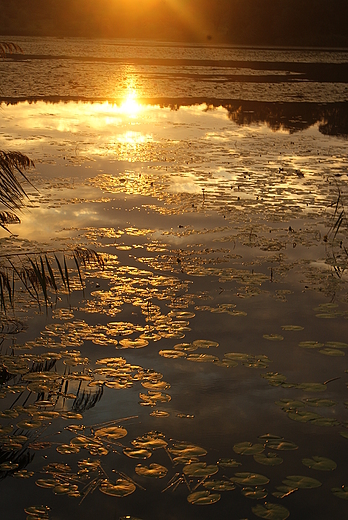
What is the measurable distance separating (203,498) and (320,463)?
37.1 inches

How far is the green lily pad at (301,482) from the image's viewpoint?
15.6 ft

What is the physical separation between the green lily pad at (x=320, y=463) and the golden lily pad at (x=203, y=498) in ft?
2.51

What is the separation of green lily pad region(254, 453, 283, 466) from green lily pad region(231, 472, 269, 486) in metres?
0.16

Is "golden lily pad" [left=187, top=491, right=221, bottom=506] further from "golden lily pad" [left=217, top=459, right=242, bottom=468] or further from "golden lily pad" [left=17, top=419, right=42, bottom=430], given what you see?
"golden lily pad" [left=17, top=419, right=42, bottom=430]

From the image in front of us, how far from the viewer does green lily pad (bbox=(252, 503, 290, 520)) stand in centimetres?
445

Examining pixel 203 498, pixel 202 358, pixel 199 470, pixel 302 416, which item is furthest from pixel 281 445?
pixel 202 358

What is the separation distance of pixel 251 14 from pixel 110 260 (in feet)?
256

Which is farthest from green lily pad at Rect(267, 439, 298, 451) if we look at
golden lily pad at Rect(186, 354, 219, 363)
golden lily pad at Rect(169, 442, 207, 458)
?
golden lily pad at Rect(186, 354, 219, 363)

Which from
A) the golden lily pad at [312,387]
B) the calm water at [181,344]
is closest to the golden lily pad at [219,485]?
the calm water at [181,344]

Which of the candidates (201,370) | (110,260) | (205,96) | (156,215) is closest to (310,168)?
(156,215)

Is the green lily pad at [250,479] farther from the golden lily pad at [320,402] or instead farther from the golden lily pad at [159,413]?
the golden lily pad at [320,402]

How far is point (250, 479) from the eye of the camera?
188 inches

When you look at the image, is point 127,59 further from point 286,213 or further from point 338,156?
point 286,213

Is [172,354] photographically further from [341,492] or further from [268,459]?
[341,492]
